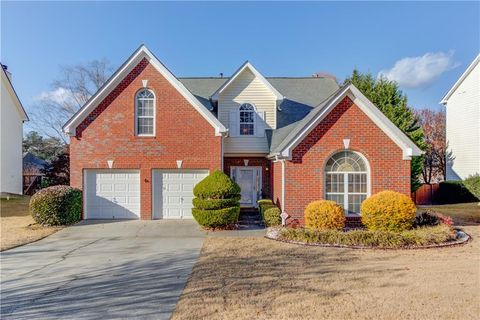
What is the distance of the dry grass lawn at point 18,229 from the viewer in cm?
1124

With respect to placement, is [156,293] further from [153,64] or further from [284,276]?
[153,64]

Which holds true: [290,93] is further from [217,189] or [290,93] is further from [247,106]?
[217,189]

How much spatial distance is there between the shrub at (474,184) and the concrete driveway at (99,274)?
19.9m

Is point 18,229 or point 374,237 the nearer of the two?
point 374,237

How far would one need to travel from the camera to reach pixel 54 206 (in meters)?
13.6

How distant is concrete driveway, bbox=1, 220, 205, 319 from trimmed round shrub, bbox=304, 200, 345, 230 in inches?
157

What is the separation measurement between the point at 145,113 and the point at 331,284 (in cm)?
1180

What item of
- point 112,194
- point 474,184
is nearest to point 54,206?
point 112,194

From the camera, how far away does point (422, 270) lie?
7633mm

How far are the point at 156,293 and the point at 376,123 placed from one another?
33.9 ft

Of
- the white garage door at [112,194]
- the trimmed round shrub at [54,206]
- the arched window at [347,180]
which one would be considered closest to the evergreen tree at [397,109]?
the arched window at [347,180]

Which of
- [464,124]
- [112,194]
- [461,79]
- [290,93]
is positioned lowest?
[112,194]

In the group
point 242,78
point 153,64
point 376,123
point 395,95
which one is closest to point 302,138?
point 376,123

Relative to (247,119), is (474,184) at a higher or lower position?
lower
